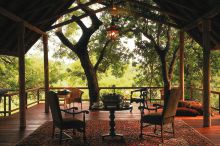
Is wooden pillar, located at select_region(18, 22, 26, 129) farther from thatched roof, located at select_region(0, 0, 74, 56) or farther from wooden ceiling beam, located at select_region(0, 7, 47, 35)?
thatched roof, located at select_region(0, 0, 74, 56)

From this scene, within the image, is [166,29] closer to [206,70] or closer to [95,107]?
[206,70]

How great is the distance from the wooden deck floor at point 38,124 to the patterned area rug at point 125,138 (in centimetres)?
21

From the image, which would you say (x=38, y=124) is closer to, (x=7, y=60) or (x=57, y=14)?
(x=57, y=14)

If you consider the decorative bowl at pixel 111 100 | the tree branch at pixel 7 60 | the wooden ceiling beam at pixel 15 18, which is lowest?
the decorative bowl at pixel 111 100

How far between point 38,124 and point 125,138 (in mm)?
2801

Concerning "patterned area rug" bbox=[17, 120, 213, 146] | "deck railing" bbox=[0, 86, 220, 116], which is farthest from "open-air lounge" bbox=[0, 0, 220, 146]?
"deck railing" bbox=[0, 86, 220, 116]

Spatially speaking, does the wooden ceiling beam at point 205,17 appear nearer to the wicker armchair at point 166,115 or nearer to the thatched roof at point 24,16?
the wicker armchair at point 166,115

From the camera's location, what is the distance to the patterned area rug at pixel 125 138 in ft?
20.3

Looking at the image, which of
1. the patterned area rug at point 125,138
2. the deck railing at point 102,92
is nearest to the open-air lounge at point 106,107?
the patterned area rug at point 125,138

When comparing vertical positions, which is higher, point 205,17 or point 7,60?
point 205,17

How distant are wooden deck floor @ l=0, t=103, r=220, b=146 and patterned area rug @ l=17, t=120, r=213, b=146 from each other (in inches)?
8.4

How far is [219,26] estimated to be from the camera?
8.83 m

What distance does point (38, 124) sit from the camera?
8.38 metres

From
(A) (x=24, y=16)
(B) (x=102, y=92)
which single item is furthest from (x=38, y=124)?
(B) (x=102, y=92)
